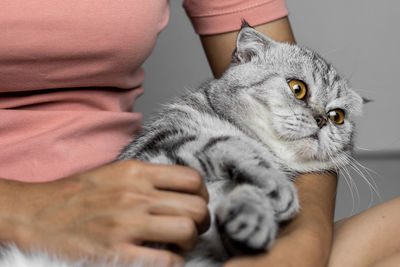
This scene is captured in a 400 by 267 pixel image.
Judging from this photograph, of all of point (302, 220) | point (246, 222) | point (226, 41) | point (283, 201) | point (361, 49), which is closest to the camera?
point (246, 222)

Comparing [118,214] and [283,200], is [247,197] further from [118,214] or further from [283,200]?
[118,214]

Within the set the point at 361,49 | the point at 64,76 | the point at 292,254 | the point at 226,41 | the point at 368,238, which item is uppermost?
the point at 64,76

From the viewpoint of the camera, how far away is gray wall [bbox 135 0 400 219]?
2.21 meters

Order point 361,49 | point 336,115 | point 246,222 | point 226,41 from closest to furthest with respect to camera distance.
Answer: point 246,222, point 336,115, point 226,41, point 361,49

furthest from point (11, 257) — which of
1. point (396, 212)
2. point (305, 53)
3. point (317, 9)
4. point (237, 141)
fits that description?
point (317, 9)

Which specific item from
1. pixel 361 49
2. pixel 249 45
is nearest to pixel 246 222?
pixel 249 45

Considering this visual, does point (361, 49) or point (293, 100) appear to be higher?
point (293, 100)

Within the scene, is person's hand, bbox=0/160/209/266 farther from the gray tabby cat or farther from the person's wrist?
the person's wrist

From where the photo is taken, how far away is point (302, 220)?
93cm

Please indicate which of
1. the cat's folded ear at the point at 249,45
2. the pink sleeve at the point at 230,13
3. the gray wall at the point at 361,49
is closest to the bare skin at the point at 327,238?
the cat's folded ear at the point at 249,45

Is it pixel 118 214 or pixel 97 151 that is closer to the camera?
pixel 118 214

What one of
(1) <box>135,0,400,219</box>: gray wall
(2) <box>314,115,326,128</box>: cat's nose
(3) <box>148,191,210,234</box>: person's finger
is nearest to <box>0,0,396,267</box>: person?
(3) <box>148,191,210,234</box>: person's finger

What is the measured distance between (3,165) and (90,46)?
11.6 inches

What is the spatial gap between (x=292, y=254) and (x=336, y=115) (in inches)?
20.4
